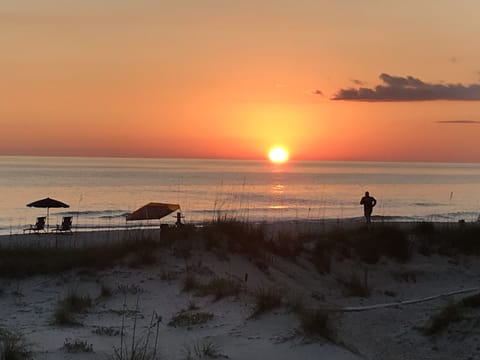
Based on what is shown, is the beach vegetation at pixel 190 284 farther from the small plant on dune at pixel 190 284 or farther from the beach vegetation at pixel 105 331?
the beach vegetation at pixel 105 331

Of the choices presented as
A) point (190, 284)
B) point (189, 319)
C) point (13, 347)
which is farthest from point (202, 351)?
point (190, 284)

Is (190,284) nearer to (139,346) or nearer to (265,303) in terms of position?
(265,303)

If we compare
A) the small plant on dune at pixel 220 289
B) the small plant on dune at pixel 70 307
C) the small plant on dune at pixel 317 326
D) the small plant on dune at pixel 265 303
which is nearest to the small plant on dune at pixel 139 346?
the small plant on dune at pixel 70 307

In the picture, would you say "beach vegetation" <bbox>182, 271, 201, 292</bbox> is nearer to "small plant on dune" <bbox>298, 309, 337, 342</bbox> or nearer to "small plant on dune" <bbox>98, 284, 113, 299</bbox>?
"small plant on dune" <bbox>98, 284, 113, 299</bbox>

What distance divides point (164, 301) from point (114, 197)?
5324 cm

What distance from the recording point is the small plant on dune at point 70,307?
377 inches

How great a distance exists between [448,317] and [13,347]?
6.72 m

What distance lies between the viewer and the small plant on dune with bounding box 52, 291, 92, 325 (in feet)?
31.4

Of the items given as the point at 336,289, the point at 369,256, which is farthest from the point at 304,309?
the point at 369,256

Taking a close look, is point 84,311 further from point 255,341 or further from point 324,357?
point 324,357

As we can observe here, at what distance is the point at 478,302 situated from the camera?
10719mm

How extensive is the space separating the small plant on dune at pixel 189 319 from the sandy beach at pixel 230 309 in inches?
0.7

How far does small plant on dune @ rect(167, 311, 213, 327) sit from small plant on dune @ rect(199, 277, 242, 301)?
0.94m

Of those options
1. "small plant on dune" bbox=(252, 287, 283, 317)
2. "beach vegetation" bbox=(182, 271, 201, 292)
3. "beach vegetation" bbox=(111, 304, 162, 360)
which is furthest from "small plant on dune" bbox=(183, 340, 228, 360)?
"beach vegetation" bbox=(182, 271, 201, 292)
